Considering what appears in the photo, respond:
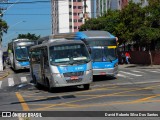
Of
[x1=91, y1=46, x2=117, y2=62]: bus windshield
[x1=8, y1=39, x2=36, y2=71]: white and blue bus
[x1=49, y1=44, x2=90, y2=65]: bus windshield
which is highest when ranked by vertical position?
[x1=49, y1=44, x2=90, y2=65]: bus windshield

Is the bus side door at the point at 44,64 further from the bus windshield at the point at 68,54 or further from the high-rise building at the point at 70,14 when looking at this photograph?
the high-rise building at the point at 70,14

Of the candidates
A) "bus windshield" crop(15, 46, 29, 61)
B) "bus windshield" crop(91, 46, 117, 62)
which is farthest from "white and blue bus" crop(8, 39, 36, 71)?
"bus windshield" crop(91, 46, 117, 62)

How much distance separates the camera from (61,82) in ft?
64.1

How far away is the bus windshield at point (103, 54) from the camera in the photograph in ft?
84.1

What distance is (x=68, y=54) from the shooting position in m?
20.1

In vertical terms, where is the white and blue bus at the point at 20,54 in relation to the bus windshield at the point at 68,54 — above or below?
below

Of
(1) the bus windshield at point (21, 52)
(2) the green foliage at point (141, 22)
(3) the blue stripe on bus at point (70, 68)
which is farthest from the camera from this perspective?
(1) the bus windshield at point (21, 52)

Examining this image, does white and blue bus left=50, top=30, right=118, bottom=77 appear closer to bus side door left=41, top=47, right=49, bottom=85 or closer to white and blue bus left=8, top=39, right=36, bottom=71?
bus side door left=41, top=47, right=49, bottom=85

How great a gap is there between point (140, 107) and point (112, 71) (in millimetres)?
12734

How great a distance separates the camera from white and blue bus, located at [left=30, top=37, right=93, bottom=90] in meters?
19.6

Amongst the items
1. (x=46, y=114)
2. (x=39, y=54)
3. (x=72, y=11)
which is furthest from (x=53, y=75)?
(x=72, y=11)

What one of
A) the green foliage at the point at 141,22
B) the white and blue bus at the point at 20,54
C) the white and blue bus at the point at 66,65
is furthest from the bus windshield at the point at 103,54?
the white and blue bus at the point at 20,54

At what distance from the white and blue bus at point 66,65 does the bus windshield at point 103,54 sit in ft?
16.6

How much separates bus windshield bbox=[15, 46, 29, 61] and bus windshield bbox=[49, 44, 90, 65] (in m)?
23.1
